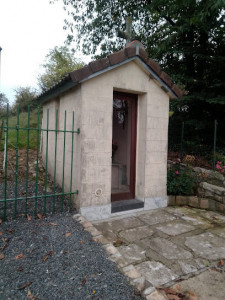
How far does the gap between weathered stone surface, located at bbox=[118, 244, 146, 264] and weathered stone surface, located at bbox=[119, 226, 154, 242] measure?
0.82 ft

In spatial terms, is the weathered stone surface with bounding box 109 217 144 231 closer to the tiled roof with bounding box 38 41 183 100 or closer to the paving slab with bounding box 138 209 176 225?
the paving slab with bounding box 138 209 176 225

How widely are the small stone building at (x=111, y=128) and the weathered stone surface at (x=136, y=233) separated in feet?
2.28

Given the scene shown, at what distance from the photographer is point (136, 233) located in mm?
3543

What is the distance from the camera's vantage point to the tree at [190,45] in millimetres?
6391

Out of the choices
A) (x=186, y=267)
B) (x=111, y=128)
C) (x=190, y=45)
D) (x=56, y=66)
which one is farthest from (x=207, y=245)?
(x=56, y=66)

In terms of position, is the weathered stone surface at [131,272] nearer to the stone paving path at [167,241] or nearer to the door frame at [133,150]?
the stone paving path at [167,241]

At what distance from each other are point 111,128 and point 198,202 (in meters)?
2.98

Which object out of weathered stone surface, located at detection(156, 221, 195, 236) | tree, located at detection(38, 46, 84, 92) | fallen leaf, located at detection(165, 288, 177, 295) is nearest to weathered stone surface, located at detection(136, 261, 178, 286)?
fallen leaf, located at detection(165, 288, 177, 295)

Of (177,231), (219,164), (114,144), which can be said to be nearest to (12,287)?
(177,231)

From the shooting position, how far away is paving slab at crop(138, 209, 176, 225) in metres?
4.12

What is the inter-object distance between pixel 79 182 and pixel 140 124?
79.7 inches

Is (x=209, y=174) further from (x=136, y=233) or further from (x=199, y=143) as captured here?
(x=136, y=233)

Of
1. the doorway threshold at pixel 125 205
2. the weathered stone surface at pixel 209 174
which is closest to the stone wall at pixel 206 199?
Answer: the weathered stone surface at pixel 209 174

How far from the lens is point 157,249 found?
9.98 feet
